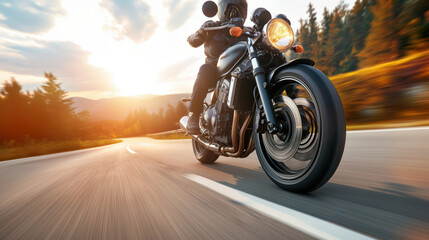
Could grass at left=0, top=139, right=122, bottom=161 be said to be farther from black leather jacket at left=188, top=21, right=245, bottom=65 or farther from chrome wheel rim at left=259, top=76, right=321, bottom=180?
chrome wheel rim at left=259, top=76, right=321, bottom=180

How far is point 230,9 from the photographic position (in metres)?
3.19

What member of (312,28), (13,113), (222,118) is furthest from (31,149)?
(312,28)

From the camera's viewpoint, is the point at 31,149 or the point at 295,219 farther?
the point at 31,149

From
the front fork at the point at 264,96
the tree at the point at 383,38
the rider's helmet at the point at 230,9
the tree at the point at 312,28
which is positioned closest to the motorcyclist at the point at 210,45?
the rider's helmet at the point at 230,9

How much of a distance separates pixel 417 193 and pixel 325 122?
790mm

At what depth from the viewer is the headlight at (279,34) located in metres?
2.11

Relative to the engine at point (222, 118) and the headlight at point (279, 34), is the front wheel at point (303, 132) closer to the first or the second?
the headlight at point (279, 34)

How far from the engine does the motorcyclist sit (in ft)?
1.57

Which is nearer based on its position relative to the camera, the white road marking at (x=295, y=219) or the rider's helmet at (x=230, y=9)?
the white road marking at (x=295, y=219)

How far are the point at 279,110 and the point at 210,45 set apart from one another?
5.86 feet

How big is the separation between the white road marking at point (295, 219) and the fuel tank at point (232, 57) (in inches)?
56.3

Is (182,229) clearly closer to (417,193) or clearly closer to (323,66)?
(417,193)

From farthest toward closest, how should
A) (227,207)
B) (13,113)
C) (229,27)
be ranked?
(13,113) < (229,27) < (227,207)

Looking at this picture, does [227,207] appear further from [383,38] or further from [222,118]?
[383,38]
